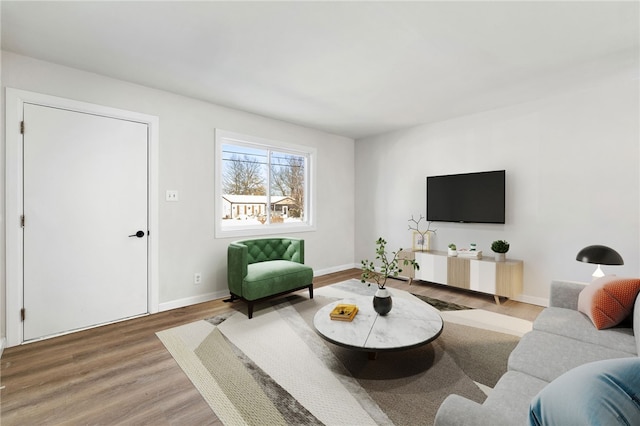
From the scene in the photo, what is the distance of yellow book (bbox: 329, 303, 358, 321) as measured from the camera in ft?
7.47

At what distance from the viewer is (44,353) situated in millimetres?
2375

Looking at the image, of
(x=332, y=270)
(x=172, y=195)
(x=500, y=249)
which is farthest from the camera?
(x=332, y=270)

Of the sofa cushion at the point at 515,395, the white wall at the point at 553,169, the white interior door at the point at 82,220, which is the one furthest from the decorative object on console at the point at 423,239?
the white interior door at the point at 82,220

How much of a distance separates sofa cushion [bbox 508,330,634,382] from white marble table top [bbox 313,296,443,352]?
22.0 inches

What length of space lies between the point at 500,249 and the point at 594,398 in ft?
11.4

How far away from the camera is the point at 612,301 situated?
72.9 inches

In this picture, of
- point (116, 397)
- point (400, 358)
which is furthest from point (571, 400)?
point (116, 397)

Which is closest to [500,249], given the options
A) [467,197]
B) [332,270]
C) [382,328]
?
[467,197]

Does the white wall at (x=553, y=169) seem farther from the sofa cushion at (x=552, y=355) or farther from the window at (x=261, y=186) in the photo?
the sofa cushion at (x=552, y=355)

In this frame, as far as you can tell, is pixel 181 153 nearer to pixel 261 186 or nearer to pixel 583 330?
pixel 261 186

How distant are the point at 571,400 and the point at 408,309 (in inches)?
76.2

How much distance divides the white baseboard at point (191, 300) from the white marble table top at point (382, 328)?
183cm

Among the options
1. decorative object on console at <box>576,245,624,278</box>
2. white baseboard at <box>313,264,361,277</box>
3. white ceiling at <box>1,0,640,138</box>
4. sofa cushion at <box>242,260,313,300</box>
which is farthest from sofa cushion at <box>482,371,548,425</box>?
white baseboard at <box>313,264,361,277</box>

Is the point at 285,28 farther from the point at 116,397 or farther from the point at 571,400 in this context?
the point at 116,397
